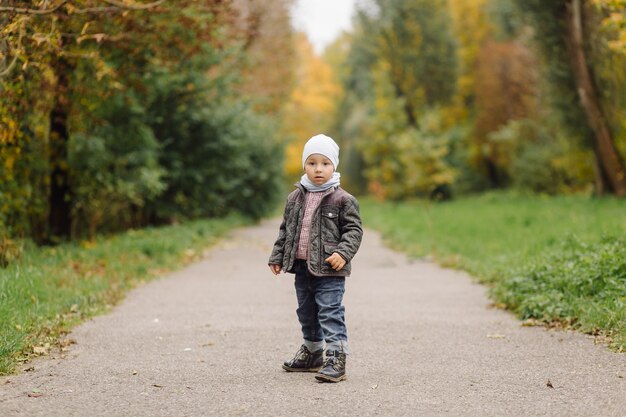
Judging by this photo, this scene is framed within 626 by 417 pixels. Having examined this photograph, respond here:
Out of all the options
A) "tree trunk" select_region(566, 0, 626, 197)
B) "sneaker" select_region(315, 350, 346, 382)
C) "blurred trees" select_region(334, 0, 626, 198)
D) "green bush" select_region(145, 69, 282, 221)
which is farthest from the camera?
"blurred trees" select_region(334, 0, 626, 198)

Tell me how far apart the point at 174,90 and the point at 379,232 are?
815cm

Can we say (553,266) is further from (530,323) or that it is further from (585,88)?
(585,88)

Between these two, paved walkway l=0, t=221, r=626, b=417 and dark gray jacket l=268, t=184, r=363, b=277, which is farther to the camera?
dark gray jacket l=268, t=184, r=363, b=277

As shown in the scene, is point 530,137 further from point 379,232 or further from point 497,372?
point 497,372

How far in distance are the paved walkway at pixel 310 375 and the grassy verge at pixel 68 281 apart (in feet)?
0.89

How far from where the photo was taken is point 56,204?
1396cm

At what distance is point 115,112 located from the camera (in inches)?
569

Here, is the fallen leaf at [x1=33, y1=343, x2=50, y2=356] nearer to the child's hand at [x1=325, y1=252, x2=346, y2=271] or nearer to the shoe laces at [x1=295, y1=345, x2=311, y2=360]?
the shoe laces at [x1=295, y1=345, x2=311, y2=360]

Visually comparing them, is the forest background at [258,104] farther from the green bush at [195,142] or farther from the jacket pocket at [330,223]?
the jacket pocket at [330,223]

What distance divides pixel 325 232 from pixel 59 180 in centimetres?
960

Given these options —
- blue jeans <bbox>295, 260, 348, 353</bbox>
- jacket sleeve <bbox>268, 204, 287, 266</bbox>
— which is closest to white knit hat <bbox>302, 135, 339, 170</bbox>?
jacket sleeve <bbox>268, 204, 287, 266</bbox>

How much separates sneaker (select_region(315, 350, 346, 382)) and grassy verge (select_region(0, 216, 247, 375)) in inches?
90.7

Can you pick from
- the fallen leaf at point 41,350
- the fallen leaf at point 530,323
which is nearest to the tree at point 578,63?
the fallen leaf at point 530,323

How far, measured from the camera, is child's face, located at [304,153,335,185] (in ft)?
17.6
